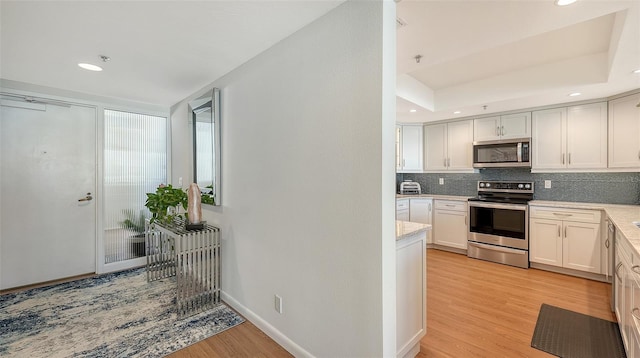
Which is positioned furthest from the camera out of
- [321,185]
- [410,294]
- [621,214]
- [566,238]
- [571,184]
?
[571,184]

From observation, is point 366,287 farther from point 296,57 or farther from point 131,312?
point 131,312

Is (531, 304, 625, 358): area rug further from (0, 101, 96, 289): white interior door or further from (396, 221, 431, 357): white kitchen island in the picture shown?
(0, 101, 96, 289): white interior door

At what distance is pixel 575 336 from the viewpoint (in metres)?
2.19

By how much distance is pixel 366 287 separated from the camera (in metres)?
1.51

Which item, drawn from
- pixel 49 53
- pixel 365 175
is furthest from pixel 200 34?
pixel 365 175

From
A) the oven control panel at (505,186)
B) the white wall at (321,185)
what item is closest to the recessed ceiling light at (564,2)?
the white wall at (321,185)

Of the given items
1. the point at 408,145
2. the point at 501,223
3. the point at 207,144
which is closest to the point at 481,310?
the point at 501,223

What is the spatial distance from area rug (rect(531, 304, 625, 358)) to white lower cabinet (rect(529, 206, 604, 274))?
121 centimetres

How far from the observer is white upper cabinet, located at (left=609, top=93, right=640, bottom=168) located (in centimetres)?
309

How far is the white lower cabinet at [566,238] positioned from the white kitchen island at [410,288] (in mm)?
2680

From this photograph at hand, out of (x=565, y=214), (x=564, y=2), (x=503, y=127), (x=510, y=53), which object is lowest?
(x=565, y=214)

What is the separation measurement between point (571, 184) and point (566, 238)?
819 mm

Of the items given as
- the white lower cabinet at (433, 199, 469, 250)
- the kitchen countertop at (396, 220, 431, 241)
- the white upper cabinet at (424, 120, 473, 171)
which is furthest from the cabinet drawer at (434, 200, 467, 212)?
the kitchen countertop at (396, 220, 431, 241)

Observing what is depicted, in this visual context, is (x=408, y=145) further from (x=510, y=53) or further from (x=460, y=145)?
(x=510, y=53)
